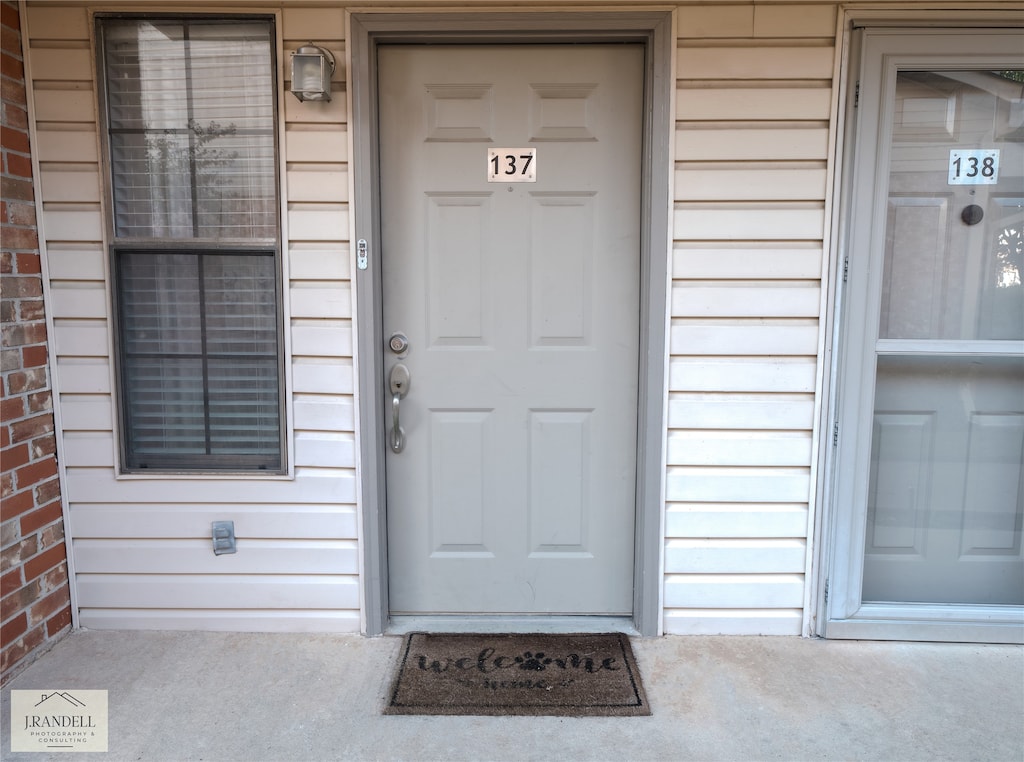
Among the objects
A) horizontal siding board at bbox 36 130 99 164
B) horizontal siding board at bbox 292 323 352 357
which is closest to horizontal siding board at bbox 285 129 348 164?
horizontal siding board at bbox 292 323 352 357

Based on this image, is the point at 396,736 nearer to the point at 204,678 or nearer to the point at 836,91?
the point at 204,678

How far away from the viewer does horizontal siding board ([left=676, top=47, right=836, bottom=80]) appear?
2271mm

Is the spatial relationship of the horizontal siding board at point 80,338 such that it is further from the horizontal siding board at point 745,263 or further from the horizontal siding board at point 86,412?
the horizontal siding board at point 745,263

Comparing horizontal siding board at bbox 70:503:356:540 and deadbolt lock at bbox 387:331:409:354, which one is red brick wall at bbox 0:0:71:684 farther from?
deadbolt lock at bbox 387:331:409:354

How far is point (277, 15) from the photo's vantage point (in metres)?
2.27

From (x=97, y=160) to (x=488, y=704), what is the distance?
2.18m

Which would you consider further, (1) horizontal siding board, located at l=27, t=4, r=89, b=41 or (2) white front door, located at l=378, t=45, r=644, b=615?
(2) white front door, located at l=378, t=45, r=644, b=615

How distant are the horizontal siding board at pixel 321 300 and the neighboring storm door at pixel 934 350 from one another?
1704 mm

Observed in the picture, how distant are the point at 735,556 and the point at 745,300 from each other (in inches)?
35.8

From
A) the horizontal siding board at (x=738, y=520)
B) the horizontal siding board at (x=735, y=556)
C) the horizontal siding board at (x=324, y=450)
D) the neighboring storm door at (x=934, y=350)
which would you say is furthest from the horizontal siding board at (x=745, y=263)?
the horizontal siding board at (x=324, y=450)

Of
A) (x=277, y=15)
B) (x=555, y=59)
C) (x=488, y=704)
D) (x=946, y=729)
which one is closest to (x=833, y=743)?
(x=946, y=729)

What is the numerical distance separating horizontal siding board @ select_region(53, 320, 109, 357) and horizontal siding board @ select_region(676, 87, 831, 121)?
210cm

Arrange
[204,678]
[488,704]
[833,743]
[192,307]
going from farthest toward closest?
1. [192,307]
2. [204,678]
3. [488,704]
4. [833,743]

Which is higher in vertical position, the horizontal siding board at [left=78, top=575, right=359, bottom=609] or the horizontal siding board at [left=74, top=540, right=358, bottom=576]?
the horizontal siding board at [left=74, top=540, right=358, bottom=576]
